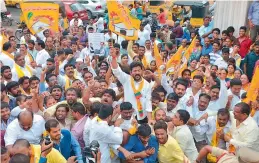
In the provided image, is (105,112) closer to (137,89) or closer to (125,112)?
(125,112)

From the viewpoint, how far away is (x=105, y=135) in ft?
15.6

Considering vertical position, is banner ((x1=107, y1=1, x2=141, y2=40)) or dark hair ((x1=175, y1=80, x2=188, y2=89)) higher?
banner ((x1=107, y1=1, x2=141, y2=40))

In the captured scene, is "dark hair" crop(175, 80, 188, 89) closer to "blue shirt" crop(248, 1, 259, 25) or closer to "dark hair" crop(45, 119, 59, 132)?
"dark hair" crop(45, 119, 59, 132)

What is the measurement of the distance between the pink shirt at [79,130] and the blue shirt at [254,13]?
6774 mm

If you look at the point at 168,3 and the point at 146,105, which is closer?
the point at 146,105

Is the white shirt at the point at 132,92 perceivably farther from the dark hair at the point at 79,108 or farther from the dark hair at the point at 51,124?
the dark hair at the point at 51,124

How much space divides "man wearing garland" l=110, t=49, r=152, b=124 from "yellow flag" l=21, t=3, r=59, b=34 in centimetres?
275

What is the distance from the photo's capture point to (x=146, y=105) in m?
6.39

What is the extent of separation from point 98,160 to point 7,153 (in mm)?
853

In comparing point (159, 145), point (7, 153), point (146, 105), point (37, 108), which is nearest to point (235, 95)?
point (146, 105)

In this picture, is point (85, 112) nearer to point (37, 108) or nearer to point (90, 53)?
point (37, 108)

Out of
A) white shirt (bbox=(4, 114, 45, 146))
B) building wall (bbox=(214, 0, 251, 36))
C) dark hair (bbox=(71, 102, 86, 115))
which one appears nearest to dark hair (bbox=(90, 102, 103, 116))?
dark hair (bbox=(71, 102, 86, 115))

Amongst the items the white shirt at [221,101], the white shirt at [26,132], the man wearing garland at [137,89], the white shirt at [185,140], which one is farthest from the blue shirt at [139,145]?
the white shirt at [221,101]

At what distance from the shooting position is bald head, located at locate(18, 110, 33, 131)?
16.1ft
